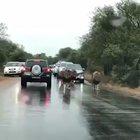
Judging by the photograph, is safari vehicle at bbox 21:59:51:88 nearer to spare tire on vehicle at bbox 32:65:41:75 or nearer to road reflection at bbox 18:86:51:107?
spare tire on vehicle at bbox 32:65:41:75

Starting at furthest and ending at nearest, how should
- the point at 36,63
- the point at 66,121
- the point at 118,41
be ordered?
the point at 118,41
the point at 36,63
the point at 66,121

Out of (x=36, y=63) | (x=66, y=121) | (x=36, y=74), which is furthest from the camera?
(x=36, y=63)

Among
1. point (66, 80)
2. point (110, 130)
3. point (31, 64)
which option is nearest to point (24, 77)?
point (31, 64)

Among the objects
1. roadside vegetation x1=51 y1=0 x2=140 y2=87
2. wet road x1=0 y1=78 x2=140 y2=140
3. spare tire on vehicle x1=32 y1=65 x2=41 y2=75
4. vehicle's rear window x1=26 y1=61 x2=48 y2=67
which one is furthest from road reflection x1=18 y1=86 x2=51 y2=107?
roadside vegetation x1=51 y1=0 x2=140 y2=87

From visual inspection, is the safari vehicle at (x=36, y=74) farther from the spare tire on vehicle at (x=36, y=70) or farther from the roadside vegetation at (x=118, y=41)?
the roadside vegetation at (x=118, y=41)

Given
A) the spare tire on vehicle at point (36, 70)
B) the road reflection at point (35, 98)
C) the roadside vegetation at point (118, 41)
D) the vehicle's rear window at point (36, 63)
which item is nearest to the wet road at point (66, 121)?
the road reflection at point (35, 98)

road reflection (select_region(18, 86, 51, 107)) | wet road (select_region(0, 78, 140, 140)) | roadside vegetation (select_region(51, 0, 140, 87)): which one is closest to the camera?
wet road (select_region(0, 78, 140, 140))

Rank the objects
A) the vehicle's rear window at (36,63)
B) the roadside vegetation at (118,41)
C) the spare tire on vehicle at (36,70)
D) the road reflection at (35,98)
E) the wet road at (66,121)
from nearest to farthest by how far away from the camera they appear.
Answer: the wet road at (66,121)
the road reflection at (35,98)
the spare tire on vehicle at (36,70)
the vehicle's rear window at (36,63)
the roadside vegetation at (118,41)

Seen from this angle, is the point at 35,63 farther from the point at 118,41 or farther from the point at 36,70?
the point at 118,41

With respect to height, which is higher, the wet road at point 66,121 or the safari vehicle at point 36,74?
the safari vehicle at point 36,74

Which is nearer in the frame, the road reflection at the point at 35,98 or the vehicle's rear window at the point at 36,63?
the road reflection at the point at 35,98

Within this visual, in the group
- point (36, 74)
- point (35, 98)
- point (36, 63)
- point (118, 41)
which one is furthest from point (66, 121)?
point (118, 41)

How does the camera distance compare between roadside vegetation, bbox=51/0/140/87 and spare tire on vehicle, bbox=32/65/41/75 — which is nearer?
spare tire on vehicle, bbox=32/65/41/75

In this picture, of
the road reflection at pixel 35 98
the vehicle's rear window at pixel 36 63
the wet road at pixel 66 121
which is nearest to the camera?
the wet road at pixel 66 121
